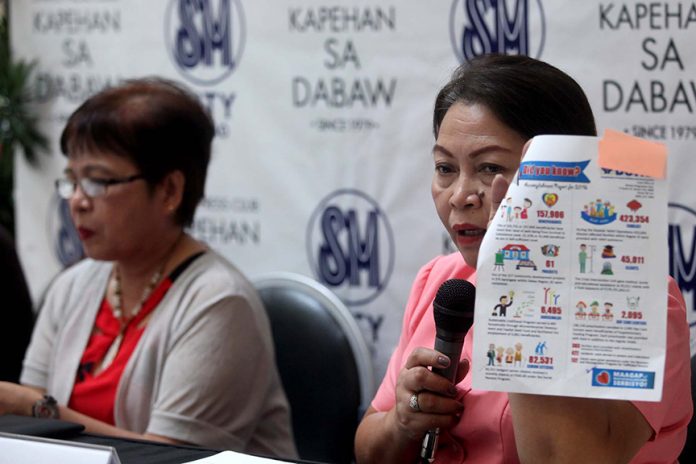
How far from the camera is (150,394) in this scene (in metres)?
2.29

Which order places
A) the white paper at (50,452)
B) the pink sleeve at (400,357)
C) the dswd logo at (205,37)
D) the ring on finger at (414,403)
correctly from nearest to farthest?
the white paper at (50,452) → the ring on finger at (414,403) → the pink sleeve at (400,357) → the dswd logo at (205,37)

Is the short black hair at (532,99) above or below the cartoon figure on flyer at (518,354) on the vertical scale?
above

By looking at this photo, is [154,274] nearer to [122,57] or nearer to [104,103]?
[104,103]

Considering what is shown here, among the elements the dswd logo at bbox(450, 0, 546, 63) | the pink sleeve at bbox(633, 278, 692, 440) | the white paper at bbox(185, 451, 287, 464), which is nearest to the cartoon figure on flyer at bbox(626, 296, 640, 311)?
the pink sleeve at bbox(633, 278, 692, 440)

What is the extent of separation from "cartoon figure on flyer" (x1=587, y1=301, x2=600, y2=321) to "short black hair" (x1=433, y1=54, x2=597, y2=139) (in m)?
0.43

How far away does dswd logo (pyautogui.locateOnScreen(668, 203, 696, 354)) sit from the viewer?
237 cm

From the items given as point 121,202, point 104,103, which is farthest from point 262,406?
point 104,103

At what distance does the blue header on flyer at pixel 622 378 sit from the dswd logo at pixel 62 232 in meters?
2.64

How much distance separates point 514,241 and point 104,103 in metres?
1.45

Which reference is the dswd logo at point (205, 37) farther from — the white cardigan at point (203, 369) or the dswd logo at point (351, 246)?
the white cardigan at point (203, 369)

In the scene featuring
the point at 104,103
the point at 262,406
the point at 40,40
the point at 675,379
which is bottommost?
the point at 262,406

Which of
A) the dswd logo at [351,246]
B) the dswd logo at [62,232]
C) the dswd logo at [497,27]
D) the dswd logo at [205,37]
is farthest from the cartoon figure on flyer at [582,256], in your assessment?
the dswd logo at [62,232]

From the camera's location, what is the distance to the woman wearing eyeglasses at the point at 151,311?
2.22m

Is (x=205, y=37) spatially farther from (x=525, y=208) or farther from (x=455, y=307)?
(x=525, y=208)
